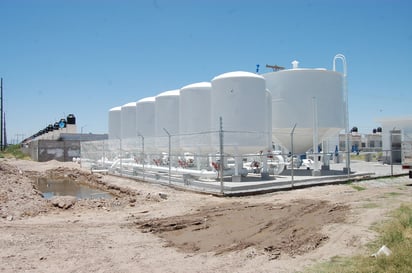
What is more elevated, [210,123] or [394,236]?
[210,123]

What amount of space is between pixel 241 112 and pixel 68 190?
11.9m

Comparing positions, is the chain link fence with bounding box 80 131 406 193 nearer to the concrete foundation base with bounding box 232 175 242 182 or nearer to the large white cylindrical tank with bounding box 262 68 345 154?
the concrete foundation base with bounding box 232 175 242 182

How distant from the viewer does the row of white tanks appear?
16953 millimetres

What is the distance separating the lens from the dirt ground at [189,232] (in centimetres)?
634

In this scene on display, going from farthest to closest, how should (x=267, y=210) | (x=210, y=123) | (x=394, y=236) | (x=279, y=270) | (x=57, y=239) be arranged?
(x=210, y=123), (x=267, y=210), (x=57, y=239), (x=394, y=236), (x=279, y=270)

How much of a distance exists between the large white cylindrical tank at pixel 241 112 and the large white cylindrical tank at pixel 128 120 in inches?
530

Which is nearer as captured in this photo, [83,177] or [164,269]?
[164,269]

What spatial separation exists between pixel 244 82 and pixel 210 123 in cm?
318

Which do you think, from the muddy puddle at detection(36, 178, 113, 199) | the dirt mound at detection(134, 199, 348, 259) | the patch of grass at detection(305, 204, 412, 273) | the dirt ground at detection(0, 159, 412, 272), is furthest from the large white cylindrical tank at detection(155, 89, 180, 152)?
the patch of grass at detection(305, 204, 412, 273)

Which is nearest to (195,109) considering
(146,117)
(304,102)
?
(304,102)

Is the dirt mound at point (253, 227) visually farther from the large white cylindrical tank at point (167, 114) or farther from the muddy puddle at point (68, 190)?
the large white cylindrical tank at point (167, 114)

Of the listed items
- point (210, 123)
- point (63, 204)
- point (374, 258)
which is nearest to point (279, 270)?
point (374, 258)

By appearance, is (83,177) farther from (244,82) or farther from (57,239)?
(57,239)

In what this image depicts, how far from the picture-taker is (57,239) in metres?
7.87
